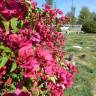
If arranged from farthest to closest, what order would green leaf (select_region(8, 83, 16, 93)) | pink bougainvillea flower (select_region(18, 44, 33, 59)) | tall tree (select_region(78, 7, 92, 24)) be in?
tall tree (select_region(78, 7, 92, 24)), green leaf (select_region(8, 83, 16, 93)), pink bougainvillea flower (select_region(18, 44, 33, 59))

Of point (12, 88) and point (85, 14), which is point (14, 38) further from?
point (85, 14)

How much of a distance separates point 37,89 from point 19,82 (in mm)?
326

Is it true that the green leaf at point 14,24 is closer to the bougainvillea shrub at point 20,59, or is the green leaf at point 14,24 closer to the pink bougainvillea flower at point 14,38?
the bougainvillea shrub at point 20,59

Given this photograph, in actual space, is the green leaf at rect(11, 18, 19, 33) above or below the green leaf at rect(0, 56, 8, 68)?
above

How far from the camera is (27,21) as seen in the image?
3.95m

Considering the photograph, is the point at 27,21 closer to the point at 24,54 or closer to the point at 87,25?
the point at 24,54

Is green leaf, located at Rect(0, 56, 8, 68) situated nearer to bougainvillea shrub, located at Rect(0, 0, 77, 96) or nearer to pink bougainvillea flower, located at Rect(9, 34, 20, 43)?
bougainvillea shrub, located at Rect(0, 0, 77, 96)

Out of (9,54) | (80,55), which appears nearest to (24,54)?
(9,54)

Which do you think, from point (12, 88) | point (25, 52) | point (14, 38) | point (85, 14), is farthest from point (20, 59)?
point (85, 14)

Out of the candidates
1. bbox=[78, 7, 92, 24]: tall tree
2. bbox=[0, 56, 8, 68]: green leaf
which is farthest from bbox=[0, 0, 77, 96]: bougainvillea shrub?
bbox=[78, 7, 92, 24]: tall tree

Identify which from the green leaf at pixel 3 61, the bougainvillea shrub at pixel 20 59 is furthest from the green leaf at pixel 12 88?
the green leaf at pixel 3 61

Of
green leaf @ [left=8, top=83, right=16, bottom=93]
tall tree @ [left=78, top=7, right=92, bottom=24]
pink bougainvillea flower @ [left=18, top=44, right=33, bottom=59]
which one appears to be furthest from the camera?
tall tree @ [left=78, top=7, right=92, bottom=24]

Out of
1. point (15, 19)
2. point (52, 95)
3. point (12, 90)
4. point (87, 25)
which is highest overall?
point (15, 19)

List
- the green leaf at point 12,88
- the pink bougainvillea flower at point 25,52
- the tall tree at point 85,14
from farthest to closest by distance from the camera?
the tall tree at point 85,14
the green leaf at point 12,88
the pink bougainvillea flower at point 25,52
